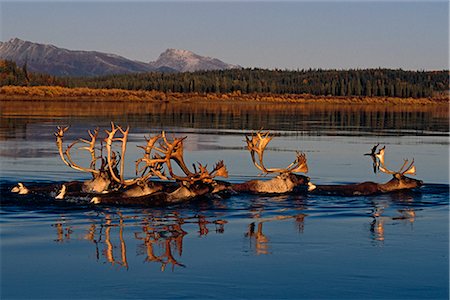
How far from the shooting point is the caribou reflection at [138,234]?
1077 cm

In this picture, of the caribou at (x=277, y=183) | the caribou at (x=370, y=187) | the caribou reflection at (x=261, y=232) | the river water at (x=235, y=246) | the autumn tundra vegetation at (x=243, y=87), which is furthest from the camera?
the autumn tundra vegetation at (x=243, y=87)

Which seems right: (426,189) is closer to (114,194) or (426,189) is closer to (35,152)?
(114,194)

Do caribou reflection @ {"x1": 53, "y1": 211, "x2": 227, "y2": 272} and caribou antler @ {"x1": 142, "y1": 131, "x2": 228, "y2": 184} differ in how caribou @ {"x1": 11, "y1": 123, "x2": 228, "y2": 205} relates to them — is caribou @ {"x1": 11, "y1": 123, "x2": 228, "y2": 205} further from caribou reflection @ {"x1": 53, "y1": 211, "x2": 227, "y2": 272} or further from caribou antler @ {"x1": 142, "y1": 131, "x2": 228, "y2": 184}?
caribou reflection @ {"x1": 53, "y1": 211, "x2": 227, "y2": 272}

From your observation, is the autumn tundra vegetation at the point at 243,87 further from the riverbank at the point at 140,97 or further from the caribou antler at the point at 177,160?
the caribou antler at the point at 177,160

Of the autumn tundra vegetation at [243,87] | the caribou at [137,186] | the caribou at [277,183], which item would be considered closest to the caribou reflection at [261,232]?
the caribou at [137,186]

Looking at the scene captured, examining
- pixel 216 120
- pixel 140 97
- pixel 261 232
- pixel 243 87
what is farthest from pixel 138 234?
pixel 243 87

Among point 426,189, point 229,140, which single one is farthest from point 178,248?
point 229,140

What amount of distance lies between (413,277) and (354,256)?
4.11 ft

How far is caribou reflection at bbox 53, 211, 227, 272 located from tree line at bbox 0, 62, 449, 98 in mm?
83758

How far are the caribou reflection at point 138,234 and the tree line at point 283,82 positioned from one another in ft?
275

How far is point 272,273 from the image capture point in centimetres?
1001

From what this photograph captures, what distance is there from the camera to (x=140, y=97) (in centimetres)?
10231

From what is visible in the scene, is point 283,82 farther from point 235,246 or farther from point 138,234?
point 235,246

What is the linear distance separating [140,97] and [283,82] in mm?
64499
